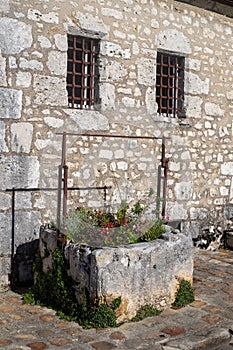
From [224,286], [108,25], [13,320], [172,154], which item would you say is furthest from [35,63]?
[224,286]

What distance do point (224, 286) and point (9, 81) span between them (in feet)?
11.6

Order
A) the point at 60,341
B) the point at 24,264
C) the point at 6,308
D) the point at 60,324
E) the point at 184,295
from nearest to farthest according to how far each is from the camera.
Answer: the point at 60,341
the point at 60,324
the point at 6,308
the point at 184,295
the point at 24,264

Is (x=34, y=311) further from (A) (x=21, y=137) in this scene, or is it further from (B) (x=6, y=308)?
(A) (x=21, y=137)

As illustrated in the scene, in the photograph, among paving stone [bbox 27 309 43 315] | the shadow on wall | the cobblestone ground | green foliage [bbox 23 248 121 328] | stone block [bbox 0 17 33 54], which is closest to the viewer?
the cobblestone ground

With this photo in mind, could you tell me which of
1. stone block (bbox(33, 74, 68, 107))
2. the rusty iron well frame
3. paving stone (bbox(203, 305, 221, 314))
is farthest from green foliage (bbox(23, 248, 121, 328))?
stone block (bbox(33, 74, 68, 107))

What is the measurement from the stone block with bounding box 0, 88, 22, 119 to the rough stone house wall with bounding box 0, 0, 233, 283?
0.04 feet

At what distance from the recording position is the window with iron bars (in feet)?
18.7

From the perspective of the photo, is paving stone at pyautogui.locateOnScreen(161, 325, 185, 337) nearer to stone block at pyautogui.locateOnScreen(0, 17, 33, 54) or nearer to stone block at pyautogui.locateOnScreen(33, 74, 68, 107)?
stone block at pyautogui.locateOnScreen(33, 74, 68, 107)

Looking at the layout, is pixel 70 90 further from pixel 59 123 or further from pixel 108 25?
pixel 108 25

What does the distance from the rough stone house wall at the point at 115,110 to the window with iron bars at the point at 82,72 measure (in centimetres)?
12

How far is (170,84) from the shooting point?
6.72 meters

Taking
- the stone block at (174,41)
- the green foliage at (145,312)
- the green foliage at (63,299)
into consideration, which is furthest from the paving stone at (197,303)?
the stone block at (174,41)

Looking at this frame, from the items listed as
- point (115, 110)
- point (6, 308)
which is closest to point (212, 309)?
point (6, 308)

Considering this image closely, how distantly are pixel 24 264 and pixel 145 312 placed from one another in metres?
1.77
